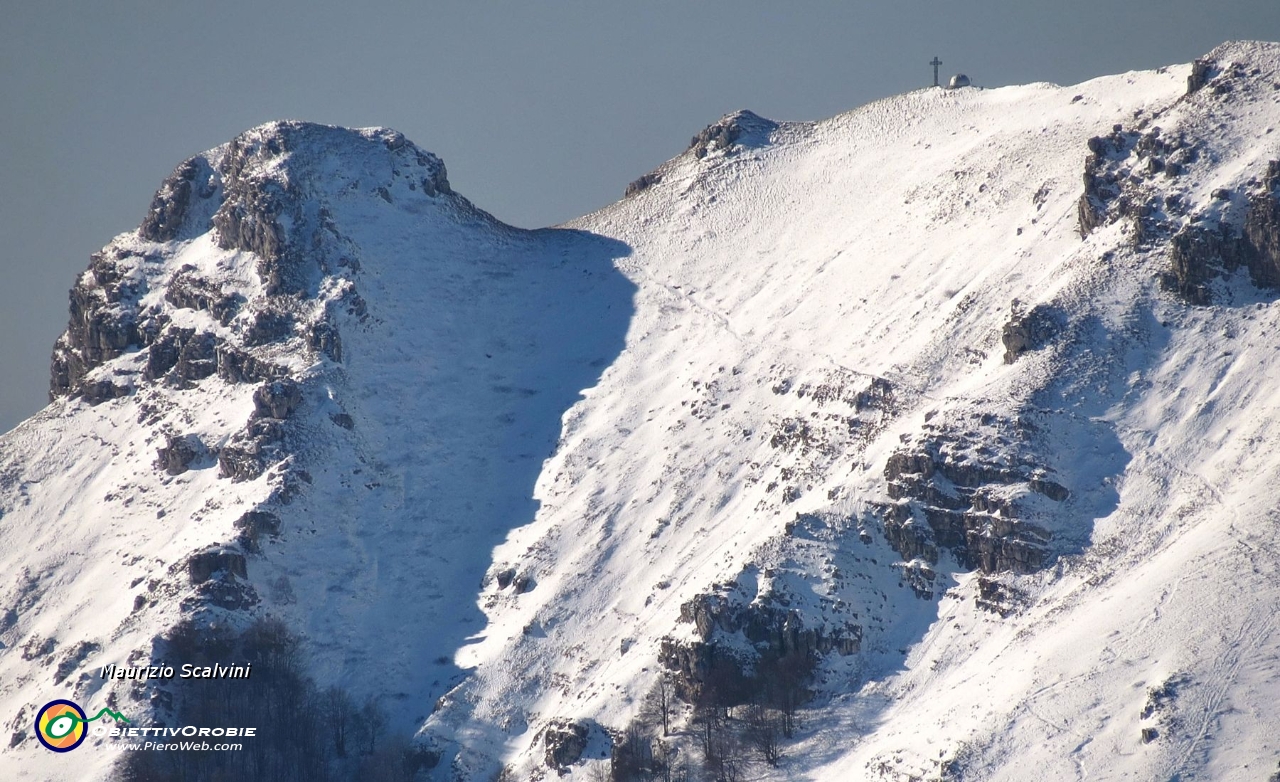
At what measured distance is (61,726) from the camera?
13638 centimetres

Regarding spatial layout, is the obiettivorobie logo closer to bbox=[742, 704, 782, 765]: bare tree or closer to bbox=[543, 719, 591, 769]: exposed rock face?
bbox=[543, 719, 591, 769]: exposed rock face

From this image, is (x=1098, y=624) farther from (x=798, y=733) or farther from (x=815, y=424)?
(x=815, y=424)

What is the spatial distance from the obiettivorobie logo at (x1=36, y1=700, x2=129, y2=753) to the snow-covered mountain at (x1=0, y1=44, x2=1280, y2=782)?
1.06 metres

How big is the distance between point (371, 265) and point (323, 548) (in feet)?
105

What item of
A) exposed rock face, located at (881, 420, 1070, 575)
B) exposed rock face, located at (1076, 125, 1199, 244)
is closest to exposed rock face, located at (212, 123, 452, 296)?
exposed rock face, located at (881, 420, 1070, 575)

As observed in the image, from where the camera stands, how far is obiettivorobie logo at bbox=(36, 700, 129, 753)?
135 m

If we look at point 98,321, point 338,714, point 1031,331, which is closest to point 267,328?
point 98,321

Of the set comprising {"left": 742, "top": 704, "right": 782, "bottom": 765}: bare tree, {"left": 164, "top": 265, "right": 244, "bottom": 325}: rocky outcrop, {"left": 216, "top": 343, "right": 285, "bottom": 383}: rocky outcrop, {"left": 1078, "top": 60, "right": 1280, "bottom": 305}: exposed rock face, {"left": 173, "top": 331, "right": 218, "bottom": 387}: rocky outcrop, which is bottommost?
{"left": 742, "top": 704, "right": 782, "bottom": 765}: bare tree

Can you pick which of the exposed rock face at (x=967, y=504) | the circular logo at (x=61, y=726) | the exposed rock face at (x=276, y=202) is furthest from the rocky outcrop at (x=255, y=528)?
the exposed rock face at (x=967, y=504)

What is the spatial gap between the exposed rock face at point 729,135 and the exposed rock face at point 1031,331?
5417cm

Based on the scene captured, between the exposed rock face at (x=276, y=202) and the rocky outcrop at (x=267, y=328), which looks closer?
the rocky outcrop at (x=267, y=328)

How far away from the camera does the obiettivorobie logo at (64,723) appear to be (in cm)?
13538

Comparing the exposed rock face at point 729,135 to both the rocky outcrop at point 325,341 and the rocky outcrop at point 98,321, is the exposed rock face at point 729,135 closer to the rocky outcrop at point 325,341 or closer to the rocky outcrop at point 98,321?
the rocky outcrop at point 325,341

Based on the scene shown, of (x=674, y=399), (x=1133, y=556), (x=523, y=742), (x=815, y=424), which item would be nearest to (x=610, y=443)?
(x=674, y=399)
